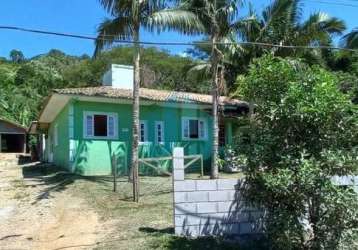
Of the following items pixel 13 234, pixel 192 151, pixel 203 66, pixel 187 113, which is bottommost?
pixel 13 234

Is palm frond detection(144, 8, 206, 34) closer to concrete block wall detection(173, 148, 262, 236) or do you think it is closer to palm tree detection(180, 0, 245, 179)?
palm tree detection(180, 0, 245, 179)

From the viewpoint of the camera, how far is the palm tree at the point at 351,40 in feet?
77.5

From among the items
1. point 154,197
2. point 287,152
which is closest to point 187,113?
point 154,197

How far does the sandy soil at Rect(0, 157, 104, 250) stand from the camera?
1098cm

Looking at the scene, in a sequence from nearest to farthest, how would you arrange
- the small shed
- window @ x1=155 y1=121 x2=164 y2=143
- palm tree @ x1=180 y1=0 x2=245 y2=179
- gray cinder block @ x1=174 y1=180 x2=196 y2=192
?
gray cinder block @ x1=174 y1=180 x2=196 y2=192
palm tree @ x1=180 y1=0 x2=245 y2=179
window @ x1=155 y1=121 x2=164 y2=143
the small shed

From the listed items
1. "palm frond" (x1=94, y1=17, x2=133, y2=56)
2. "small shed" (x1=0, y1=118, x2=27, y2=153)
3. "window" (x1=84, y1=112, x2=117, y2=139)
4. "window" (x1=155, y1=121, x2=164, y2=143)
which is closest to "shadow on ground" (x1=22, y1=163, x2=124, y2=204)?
"window" (x1=84, y1=112, x2=117, y2=139)

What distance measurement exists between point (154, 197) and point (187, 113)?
33.7 ft

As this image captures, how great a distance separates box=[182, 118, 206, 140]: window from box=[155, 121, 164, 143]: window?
1.16 m

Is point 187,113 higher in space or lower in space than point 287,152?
higher

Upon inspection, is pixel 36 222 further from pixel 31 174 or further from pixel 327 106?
pixel 31 174

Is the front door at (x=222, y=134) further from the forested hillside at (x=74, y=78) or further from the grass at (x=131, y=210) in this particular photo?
the forested hillside at (x=74, y=78)

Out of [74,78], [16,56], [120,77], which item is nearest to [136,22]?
[120,77]

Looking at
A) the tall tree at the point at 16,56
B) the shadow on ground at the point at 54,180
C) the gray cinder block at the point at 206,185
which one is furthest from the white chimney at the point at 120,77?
the tall tree at the point at 16,56

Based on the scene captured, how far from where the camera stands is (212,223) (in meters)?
10.4
